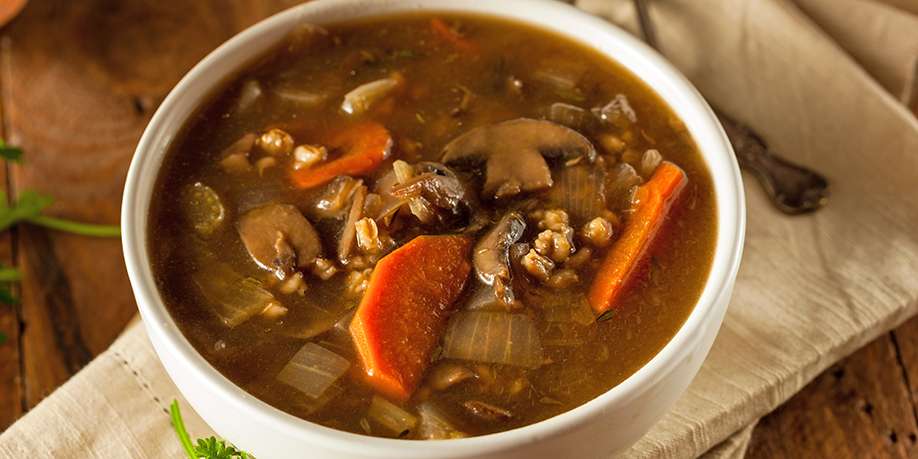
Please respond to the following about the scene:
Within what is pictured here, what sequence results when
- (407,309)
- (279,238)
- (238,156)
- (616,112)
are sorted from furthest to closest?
(616,112) → (238,156) → (279,238) → (407,309)

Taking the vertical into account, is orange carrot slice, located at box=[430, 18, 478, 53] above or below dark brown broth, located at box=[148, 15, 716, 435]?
above

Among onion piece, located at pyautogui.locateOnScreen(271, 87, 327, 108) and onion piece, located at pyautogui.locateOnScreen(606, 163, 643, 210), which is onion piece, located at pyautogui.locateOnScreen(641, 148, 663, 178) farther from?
onion piece, located at pyautogui.locateOnScreen(271, 87, 327, 108)

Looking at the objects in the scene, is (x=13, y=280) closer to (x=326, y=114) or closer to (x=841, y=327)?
(x=326, y=114)

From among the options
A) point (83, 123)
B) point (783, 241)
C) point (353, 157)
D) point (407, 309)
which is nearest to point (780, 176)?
point (783, 241)

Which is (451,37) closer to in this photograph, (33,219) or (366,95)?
(366,95)

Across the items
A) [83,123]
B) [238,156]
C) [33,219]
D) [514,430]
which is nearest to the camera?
[514,430]

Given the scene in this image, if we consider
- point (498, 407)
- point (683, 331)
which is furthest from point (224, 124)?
point (683, 331)

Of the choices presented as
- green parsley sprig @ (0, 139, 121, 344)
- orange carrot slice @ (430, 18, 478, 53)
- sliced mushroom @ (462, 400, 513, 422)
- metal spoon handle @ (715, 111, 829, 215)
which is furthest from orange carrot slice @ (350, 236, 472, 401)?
green parsley sprig @ (0, 139, 121, 344)

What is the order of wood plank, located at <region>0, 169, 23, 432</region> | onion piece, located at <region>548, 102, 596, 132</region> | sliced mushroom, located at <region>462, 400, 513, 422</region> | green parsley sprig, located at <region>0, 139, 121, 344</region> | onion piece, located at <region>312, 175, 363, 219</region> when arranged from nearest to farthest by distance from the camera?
sliced mushroom, located at <region>462, 400, 513, 422</region>
onion piece, located at <region>312, 175, 363, 219</region>
onion piece, located at <region>548, 102, 596, 132</region>
wood plank, located at <region>0, 169, 23, 432</region>
green parsley sprig, located at <region>0, 139, 121, 344</region>
